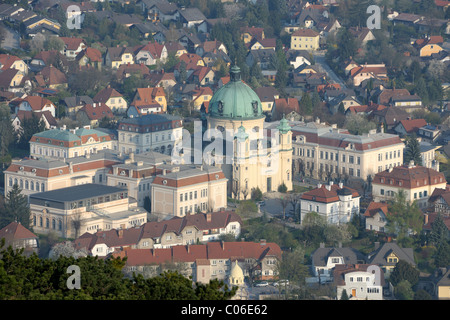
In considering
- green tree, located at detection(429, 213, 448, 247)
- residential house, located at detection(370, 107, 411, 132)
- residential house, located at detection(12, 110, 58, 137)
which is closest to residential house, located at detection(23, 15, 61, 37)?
residential house, located at detection(12, 110, 58, 137)

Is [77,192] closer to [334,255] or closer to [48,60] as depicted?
[334,255]

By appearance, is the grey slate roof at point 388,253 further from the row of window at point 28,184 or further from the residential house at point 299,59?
the residential house at point 299,59

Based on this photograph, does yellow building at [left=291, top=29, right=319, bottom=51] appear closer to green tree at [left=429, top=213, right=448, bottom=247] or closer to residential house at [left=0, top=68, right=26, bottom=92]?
residential house at [left=0, top=68, right=26, bottom=92]

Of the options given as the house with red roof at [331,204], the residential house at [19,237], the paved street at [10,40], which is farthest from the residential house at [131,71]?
the residential house at [19,237]
